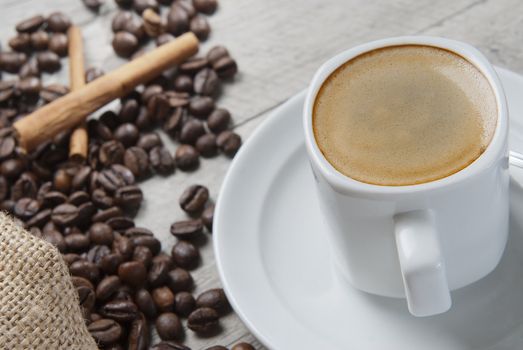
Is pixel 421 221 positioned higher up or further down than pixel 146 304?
higher up

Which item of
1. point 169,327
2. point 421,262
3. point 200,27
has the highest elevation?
point 421,262

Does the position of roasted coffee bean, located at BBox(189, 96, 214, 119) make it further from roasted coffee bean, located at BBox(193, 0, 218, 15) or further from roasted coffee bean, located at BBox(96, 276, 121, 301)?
roasted coffee bean, located at BBox(96, 276, 121, 301)

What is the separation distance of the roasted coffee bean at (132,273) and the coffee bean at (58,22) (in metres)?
0.77

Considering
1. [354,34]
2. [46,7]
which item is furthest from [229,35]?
[46,7]

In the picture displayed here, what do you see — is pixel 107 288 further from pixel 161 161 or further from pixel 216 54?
pixel 216 54

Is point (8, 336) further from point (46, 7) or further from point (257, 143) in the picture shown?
point (46, 7)

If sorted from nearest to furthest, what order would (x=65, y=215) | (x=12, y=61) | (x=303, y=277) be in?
1. (x=303, y=277)
2. (x=65, y=215)
3. (x=12, y=61)

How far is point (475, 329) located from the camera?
3.58 ft

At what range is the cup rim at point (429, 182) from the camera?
0.95 m

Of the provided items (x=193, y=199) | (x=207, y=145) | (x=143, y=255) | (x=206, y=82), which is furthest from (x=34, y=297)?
(x=206, y=82)

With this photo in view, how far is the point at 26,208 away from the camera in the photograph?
1573mm

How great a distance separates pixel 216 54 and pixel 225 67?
46 millimetres

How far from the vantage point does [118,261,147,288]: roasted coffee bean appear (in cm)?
140

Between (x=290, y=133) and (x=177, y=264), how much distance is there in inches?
13.2
